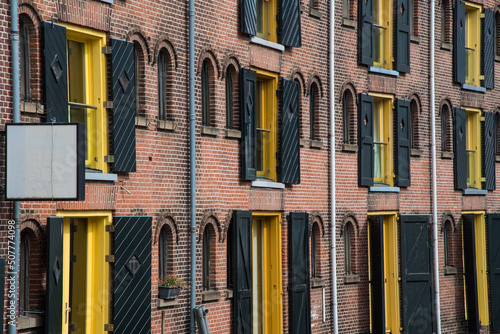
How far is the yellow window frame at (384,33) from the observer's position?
22500mm

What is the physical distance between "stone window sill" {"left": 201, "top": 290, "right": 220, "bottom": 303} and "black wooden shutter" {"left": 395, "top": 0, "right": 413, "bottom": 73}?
8.64 meters

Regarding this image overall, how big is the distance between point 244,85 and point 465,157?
997 cm

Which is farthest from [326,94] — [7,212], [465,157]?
→ [7,212]

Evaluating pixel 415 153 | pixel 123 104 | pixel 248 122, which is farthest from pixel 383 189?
pixel 123 104

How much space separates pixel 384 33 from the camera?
22.6m

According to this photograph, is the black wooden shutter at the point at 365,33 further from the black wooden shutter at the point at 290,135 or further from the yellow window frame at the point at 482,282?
the yellow window frame at the point at 482,282

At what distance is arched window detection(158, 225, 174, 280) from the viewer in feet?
51.9

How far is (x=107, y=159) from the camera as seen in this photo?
561 inches

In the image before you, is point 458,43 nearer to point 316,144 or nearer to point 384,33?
point 384,33

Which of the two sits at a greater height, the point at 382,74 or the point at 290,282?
the point at 382,74

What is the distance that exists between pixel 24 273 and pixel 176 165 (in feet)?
13.2

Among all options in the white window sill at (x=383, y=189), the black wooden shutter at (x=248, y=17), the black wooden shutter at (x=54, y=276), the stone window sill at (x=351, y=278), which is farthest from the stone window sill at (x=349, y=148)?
the black wooden shutter at (x=54, y=276)

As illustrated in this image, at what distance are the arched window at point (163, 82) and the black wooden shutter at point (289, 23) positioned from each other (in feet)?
11.9

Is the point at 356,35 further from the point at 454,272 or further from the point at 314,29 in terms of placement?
the point at 454,272
